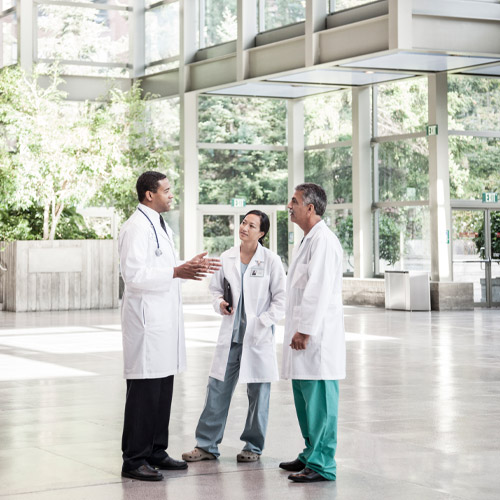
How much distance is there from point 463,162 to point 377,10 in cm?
479

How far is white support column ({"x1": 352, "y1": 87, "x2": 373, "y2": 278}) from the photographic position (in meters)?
25.0

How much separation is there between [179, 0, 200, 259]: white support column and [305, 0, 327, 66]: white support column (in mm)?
5875

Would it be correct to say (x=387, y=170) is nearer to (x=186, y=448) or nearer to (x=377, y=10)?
(x=377, y=10)

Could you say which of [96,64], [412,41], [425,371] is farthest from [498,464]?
[96,64]

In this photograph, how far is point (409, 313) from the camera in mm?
21422

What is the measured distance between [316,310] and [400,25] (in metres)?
13.8

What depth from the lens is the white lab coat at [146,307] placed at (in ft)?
19.5

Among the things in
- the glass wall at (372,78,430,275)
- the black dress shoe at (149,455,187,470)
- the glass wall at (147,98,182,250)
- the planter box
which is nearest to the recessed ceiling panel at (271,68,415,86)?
the glass wall at (372,78,430,275)

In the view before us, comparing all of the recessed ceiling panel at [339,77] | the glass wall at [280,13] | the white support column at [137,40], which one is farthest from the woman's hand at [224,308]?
the white support column at [137,40]

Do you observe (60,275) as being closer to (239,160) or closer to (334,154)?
(239,160)

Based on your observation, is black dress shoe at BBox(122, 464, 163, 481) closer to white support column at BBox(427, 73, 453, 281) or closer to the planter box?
the planter box

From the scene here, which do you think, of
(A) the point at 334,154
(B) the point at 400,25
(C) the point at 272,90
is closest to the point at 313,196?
(B) the point at 400,25

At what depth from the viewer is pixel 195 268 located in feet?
19.4

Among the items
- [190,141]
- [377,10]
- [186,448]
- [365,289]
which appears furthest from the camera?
[190,141]
